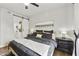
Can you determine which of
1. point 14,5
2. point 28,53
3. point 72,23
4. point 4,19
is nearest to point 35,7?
point 14,5

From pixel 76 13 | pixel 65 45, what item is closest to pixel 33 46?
pixel 65 45

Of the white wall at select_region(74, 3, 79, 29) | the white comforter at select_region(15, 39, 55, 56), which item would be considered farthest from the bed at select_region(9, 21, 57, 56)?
the white wall at select_region(74, 3, 79, 29)

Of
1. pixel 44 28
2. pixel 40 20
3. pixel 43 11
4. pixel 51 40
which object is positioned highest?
pixel 43 11

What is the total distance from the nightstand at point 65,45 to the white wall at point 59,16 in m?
0.21

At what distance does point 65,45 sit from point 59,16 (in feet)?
1.52

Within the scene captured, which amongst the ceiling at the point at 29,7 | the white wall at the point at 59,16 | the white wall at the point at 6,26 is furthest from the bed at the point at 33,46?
the ceiling at the point at 29,7

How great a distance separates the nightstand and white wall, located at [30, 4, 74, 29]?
0.21 meters

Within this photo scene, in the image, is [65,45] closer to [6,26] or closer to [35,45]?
[35,45]

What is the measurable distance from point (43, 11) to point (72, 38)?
2.03 feet

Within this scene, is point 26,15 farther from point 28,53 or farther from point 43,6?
point 28,53

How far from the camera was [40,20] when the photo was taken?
56.0 inches

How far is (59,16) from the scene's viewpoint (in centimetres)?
134

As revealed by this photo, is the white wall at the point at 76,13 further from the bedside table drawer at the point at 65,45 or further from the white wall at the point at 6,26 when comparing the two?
the white wall at the point at 6,26

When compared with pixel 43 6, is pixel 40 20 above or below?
below
